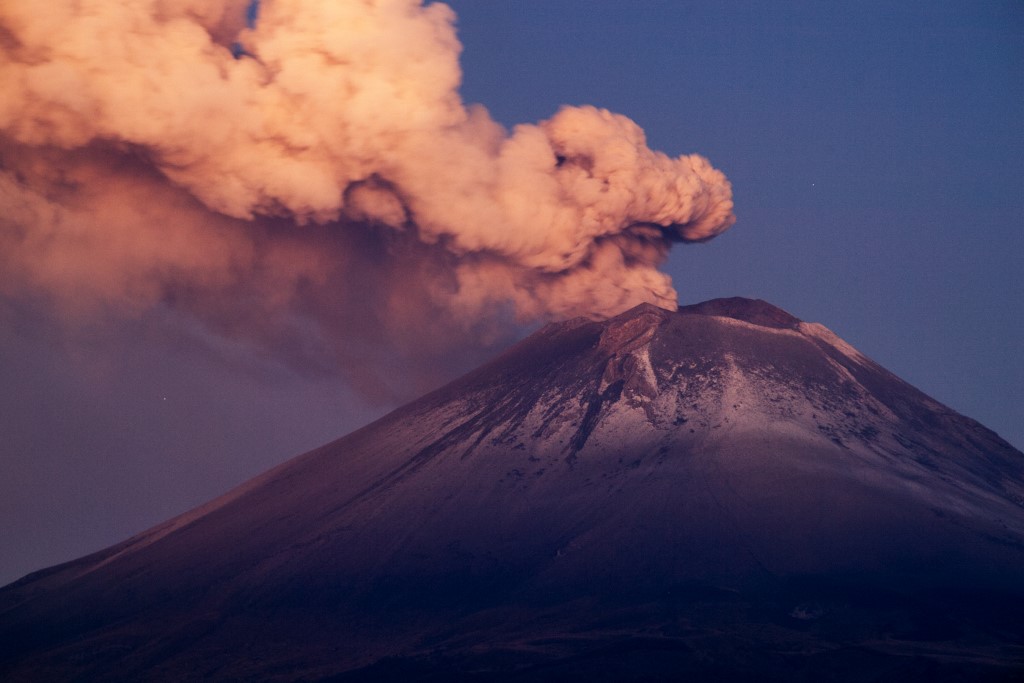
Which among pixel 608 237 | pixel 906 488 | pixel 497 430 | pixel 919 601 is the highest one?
pixel 608 237

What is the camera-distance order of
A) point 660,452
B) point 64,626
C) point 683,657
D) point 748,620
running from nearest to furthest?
point 683,657, point 748,620, point 64,626, point 660,452

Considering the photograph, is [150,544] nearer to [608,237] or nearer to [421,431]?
[421,431]

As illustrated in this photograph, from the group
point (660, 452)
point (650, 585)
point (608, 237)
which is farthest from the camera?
point (608, 237)

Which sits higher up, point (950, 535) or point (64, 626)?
point (64, 626)

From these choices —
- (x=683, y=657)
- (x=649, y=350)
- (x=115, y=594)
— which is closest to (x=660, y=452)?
(x=649, y=350)

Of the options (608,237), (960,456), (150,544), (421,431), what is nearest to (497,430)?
(421,431)

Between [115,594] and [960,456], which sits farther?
[960,456]
